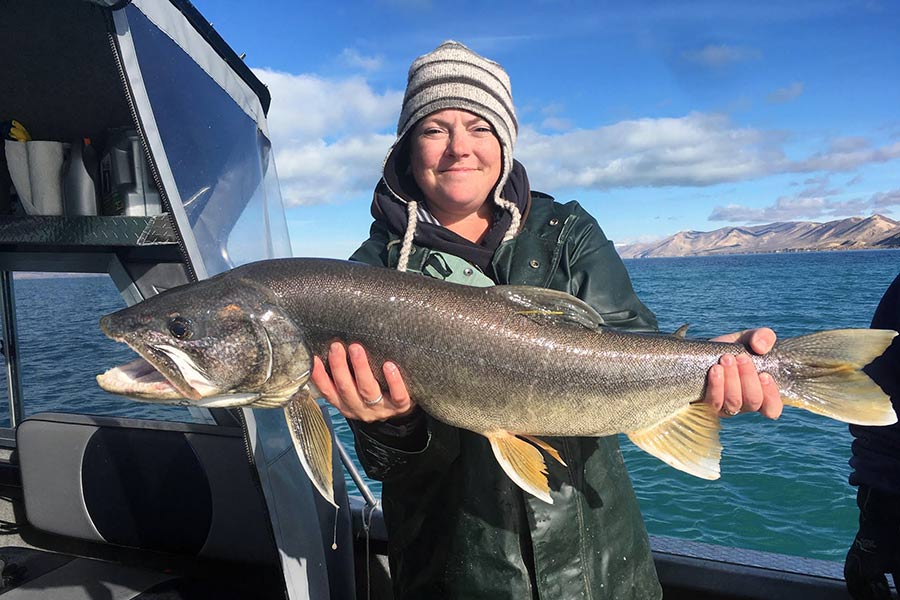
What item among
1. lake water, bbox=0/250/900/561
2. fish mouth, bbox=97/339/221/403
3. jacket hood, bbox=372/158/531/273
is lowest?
lake water, bbox=0/250/900/561

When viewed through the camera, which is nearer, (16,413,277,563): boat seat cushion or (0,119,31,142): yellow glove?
(0,119,31,142): yellow glove

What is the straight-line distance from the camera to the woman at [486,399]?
10.1ft

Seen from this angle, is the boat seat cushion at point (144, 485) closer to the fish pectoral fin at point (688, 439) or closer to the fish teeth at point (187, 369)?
the fish teeth at point (187, 369)

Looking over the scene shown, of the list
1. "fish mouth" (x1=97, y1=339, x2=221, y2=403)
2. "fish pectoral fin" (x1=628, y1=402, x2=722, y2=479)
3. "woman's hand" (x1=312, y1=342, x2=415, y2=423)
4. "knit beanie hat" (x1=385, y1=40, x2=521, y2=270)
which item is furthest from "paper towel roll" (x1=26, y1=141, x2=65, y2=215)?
"fish pectoral fin" (x1=628, y1=402, x2=722, y2=479)

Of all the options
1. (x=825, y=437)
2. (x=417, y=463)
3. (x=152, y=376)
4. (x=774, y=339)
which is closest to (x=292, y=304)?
(x=152, y=376)

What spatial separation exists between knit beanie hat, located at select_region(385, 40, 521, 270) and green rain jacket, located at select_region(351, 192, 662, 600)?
27cm

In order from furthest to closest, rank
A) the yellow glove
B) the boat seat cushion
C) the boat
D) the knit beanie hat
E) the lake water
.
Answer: the lake water → the boat seat cushion → the yellow glove → the boat → the knit beanie hat

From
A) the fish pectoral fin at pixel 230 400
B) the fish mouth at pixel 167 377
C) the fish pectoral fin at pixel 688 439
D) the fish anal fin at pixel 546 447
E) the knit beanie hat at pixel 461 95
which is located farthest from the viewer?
the knit beanie hat at pixel 461 95

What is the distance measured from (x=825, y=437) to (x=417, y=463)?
16147 mm

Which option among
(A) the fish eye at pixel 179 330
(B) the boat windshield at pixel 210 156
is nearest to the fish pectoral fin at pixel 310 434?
(A) the fish eye at pixel 179 330

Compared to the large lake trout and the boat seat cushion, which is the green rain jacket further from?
the boat seat cushion

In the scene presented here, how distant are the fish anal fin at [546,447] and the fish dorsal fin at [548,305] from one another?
0.58 meters

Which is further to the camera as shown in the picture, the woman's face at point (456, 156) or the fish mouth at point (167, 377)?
the woman's face at point (456, 156)

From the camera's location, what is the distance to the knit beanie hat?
11.0ft
